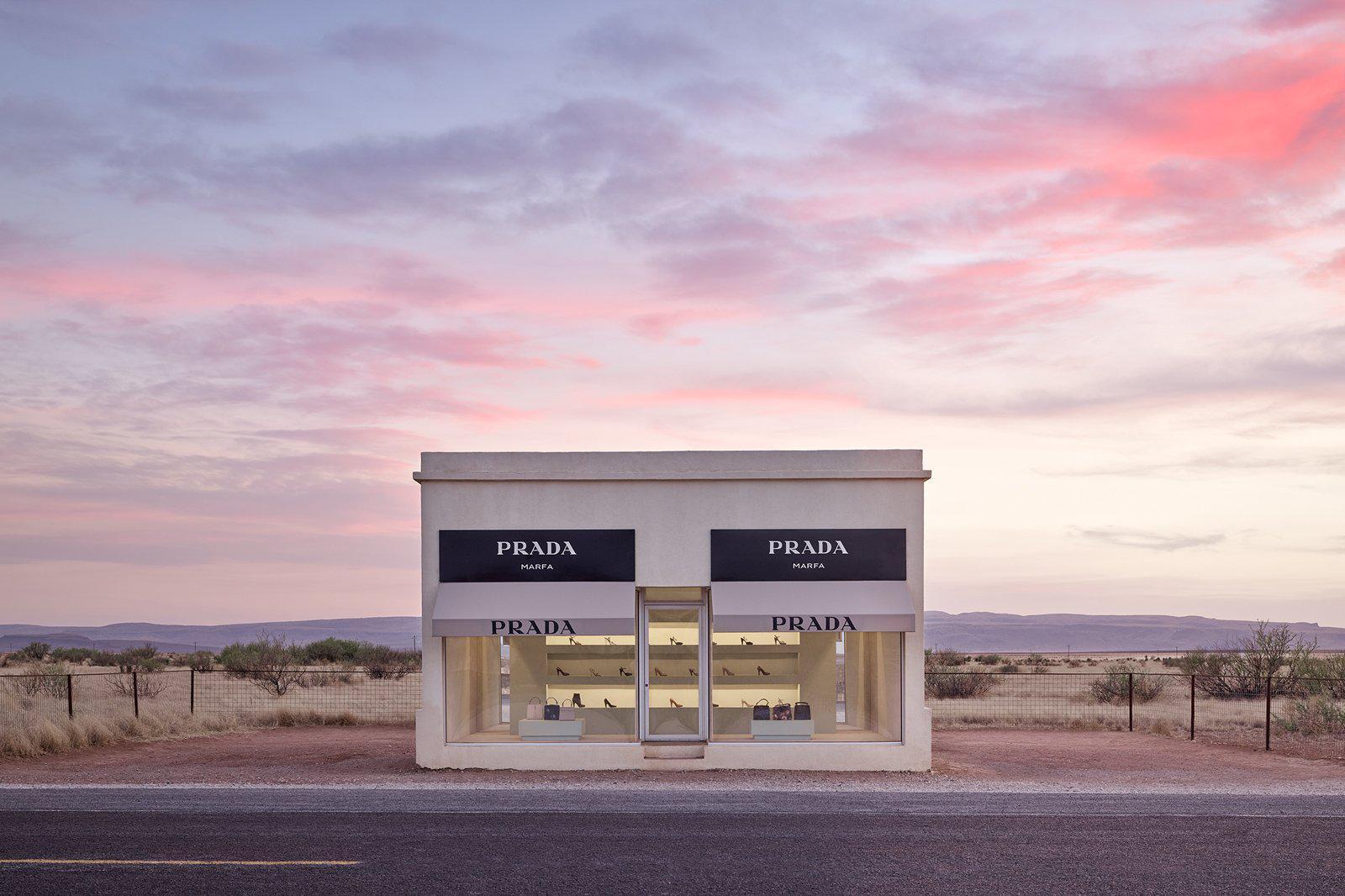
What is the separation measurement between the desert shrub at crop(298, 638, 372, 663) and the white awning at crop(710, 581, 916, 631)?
3126cm

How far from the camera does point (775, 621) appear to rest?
61.5 ft

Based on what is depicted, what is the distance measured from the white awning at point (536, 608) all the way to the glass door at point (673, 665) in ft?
1.83

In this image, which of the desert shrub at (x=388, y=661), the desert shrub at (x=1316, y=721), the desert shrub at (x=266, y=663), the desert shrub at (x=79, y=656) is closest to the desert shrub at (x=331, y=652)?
the desert shrub at (x=388, y=661)

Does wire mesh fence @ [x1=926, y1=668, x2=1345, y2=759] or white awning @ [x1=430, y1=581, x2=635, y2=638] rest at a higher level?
white awning @ [x1=430, y1=581, x2=635, y2=638]

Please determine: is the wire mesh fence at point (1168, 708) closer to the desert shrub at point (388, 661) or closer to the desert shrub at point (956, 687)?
the desert shrub at point (956, 687)

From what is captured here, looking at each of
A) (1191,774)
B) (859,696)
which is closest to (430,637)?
(859,696)

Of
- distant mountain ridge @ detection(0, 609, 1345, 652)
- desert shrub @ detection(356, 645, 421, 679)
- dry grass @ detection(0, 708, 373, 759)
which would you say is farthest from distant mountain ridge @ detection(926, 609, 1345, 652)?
dry grass @ detection(0, 708, 373, 759)

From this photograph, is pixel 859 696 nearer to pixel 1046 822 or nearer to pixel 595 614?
pixel 595 614

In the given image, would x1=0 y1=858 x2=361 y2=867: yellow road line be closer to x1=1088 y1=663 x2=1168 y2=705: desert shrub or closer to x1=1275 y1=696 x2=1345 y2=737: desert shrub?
x1=1275 y1=696 x2=1345 y2=737: desert shrub

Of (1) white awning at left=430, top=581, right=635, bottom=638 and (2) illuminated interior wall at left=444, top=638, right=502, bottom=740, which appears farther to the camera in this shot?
(2) illuminated interior wall at left=444, top=638, right=502, bottom=740

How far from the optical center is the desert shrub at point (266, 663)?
3919 cm

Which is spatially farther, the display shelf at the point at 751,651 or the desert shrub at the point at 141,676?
the desert shrub at the point at 141,676

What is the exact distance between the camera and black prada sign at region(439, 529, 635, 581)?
18.9m

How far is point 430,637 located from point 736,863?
371 inches
